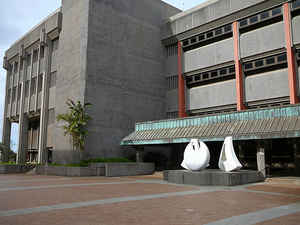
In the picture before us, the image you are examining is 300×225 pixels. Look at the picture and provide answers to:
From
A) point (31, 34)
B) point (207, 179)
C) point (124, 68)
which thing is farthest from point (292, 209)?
point (31, 34)

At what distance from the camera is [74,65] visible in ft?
113

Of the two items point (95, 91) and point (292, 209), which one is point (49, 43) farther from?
point (292, 209)

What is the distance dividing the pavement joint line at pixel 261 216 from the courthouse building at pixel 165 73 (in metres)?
13.2

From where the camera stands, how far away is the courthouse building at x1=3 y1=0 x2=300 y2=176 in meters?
28.9

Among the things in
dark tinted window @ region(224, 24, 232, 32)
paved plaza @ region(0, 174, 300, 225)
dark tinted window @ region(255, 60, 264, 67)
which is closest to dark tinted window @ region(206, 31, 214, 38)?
dark tinted window @ region(224, 24, 232, 32)

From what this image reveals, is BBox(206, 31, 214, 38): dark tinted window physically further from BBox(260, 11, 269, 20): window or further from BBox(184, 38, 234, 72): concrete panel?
BBox(260, 11, 269, 20): window

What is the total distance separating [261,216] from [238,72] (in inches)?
1027

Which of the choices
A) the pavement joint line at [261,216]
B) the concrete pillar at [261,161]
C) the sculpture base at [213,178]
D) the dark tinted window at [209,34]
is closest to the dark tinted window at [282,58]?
the dark tinted window at [209,34]

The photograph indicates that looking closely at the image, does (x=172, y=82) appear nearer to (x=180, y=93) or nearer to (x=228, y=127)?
(x=180, y=93)

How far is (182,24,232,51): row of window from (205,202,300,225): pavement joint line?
2794 cm

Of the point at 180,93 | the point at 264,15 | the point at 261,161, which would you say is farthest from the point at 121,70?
the point at 261,161

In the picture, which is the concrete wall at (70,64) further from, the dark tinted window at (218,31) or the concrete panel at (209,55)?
the dark tinted window at (218,31)

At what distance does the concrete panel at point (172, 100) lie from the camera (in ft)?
130

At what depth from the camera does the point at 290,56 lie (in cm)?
2844
